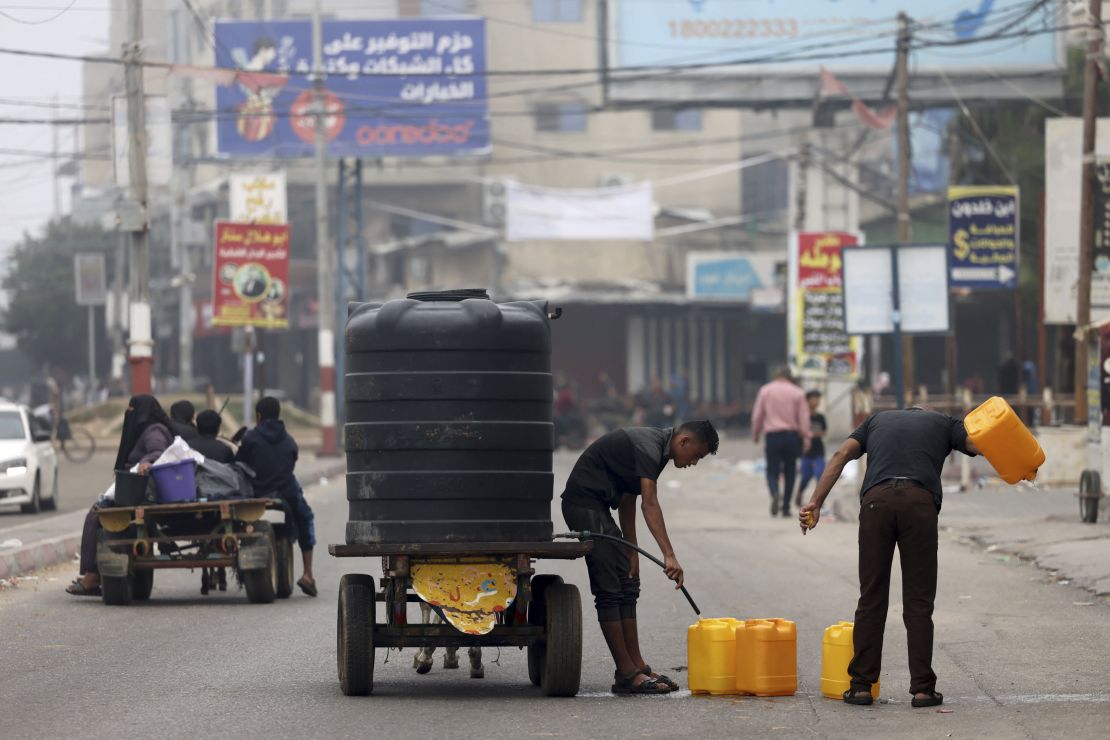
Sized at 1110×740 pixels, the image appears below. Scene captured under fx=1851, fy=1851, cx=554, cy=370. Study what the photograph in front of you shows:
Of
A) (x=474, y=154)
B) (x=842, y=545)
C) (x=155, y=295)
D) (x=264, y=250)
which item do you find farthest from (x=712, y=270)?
(x=842, y=545)

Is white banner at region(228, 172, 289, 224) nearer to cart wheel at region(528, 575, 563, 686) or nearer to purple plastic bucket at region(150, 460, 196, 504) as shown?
purple plastic bucket at region(150, 460, 196, 504)

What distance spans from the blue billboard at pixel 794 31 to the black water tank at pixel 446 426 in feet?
116

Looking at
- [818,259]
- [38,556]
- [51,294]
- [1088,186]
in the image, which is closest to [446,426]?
[38,556]

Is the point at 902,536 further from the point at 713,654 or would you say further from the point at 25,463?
the point at 25,463

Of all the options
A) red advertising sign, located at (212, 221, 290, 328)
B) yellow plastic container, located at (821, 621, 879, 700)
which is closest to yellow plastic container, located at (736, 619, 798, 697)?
yellow plastic container, located at (821, 621, 879, 700)

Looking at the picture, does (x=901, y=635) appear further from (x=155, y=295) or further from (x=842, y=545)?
(x=155, y=295)

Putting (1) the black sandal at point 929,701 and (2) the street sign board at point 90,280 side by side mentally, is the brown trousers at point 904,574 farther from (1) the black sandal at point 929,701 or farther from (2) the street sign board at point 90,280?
(2) the street sign board at point 90,280

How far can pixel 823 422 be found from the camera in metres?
26.4

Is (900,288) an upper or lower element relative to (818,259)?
lower

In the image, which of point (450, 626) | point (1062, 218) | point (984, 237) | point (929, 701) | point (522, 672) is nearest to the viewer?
point (929, 701)

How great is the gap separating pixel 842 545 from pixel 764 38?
86.5 ft

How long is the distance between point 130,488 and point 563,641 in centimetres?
588

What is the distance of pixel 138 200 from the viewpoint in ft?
82.2

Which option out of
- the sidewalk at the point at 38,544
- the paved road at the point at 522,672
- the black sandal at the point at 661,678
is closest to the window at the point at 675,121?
the sidewalk at the point at 38,544
